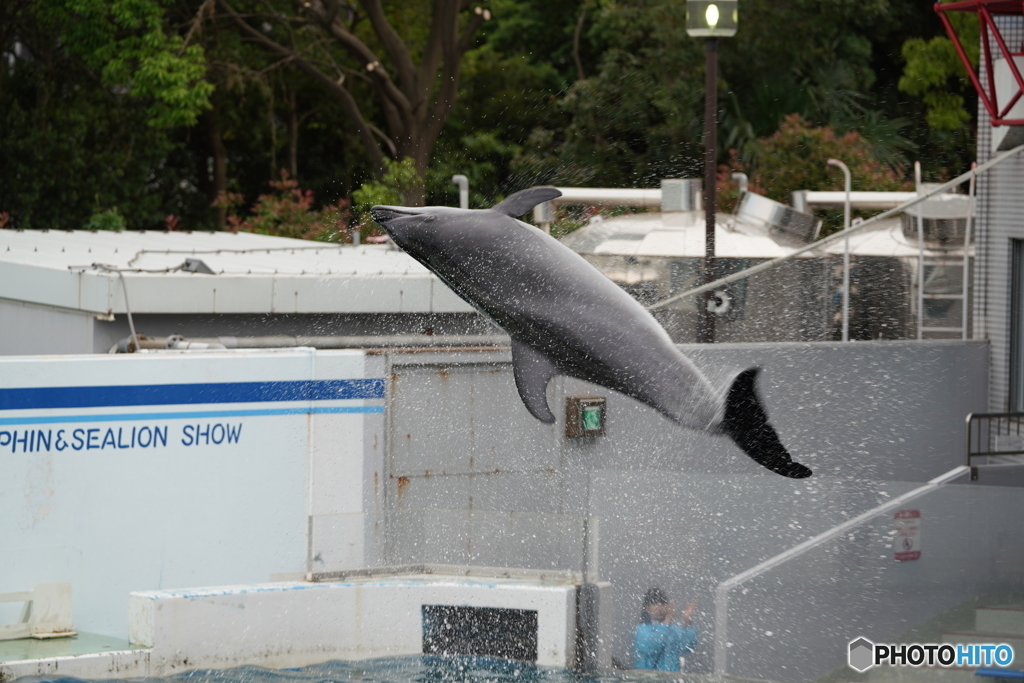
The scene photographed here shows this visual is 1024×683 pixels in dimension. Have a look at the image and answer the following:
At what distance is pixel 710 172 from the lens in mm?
13352

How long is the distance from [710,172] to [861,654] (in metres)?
5.84

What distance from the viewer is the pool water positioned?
9.62 m

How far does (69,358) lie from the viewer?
10.2 metres

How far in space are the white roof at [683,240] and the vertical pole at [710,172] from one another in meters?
0.88

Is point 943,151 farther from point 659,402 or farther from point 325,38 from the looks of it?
point 659,402

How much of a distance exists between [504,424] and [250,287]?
2.94m

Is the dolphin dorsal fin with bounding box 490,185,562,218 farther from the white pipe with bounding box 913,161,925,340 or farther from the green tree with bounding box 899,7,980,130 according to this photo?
the green tree with bounding box 899,7,980,130

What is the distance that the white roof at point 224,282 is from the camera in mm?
11844

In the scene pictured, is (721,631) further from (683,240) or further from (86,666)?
(683,240)

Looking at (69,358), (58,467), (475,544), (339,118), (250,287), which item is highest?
(339,118)

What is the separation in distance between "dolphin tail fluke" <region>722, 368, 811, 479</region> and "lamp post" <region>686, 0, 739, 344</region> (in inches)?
261

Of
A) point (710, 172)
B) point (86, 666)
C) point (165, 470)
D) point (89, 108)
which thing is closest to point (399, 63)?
point (89, 108)

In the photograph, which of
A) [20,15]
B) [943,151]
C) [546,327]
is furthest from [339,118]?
[546,327]

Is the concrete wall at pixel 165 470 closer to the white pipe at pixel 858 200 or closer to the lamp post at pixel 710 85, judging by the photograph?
the lamp post at pixel 710 85
